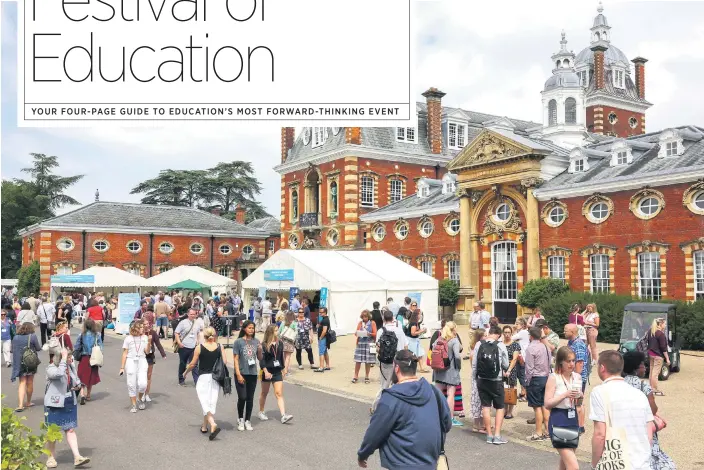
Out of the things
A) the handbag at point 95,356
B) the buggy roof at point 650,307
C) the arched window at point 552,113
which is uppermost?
the arched window at point 552,113

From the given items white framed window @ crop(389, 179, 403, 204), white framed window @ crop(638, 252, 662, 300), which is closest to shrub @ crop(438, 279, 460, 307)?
white framed window @ crop(638, 252, 662, 300)

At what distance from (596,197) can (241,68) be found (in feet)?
81.6

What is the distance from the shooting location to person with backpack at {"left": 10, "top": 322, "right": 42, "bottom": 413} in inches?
471

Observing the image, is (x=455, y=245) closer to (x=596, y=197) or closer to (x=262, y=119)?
(x=596, y=197)

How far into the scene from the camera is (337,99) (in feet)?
14.4

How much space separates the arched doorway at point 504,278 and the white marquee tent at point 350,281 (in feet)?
11.5

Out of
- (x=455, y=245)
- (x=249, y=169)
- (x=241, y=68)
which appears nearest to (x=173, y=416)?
(x=241, y=68)

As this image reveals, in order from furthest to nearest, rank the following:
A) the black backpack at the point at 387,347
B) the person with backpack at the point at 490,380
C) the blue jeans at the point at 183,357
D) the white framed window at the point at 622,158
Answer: the white framed window at the point at 622,158 → the blue jeans at the point at 183,357 → the black backpack at the point at 387,347 → the person with backpack at the point at 490,380

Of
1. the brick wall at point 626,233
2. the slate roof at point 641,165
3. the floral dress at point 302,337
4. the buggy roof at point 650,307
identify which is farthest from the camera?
the slate roof at point 641,165

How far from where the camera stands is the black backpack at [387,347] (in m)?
12.2

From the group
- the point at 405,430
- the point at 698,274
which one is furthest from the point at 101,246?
the point at 405,430

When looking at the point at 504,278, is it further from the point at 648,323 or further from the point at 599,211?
the point at 648,323

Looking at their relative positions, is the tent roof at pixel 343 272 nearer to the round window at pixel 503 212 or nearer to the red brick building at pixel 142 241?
the round window at pixel 503 212

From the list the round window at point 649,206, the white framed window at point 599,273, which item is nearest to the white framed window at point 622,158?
the round window at point 649,206
